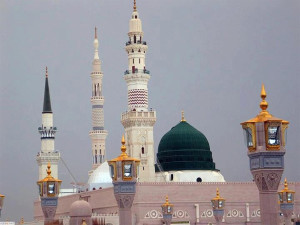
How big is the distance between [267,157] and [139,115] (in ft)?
137

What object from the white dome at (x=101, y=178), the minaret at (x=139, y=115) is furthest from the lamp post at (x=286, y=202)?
the white dome at (x=101, y=178)

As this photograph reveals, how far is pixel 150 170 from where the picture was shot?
6869cm

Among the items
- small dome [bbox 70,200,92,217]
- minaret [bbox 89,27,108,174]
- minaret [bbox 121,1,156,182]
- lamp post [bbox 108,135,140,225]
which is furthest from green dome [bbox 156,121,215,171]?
lamp post [bbox 108,135,140,225]

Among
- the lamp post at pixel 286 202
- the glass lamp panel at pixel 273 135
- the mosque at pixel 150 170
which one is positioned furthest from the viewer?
the mosque at pixel 150 170

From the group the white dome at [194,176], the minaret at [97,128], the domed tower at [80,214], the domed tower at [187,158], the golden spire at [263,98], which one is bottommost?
the domed tower at [80,214]

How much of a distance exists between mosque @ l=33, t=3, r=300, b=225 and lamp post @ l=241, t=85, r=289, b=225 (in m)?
31.7

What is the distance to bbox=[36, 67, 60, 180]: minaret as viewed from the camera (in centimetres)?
7506

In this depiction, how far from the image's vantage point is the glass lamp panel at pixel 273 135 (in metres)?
27.0

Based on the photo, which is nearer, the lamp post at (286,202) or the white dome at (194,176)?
the lamp post at (286,202)

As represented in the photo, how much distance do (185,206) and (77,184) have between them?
58.7ft

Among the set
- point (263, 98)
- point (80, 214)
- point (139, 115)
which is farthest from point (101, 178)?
point (263, 98)

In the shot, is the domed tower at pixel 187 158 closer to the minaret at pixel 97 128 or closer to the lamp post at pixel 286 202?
the minaret at pixel 97 128

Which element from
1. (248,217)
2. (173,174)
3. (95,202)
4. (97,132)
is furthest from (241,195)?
(97,132)

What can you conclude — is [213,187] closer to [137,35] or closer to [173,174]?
[173,174]
